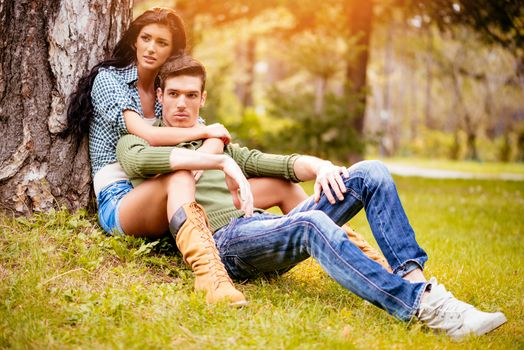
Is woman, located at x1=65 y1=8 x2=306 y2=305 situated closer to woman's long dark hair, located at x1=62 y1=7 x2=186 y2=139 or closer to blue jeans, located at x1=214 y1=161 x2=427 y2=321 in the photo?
woman's long dark hair, located at x1=62 y1=7 x2=186 y2=139

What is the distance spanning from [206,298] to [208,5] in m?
9.70

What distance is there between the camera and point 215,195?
3887 mm

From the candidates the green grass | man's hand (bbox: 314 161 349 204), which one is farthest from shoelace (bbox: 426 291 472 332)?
the green grass

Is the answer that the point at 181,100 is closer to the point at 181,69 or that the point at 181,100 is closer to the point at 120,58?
the point at 181,69

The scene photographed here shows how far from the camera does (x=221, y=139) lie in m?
4.00

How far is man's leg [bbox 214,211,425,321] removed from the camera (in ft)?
10.2

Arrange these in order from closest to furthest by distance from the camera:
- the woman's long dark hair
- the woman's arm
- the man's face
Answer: the woman's arm, the man's face, the woman's long dark hair

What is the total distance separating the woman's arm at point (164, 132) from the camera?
382 centimetres

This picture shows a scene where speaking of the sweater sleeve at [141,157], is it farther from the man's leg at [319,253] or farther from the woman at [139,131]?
the man's leg at [319,253]

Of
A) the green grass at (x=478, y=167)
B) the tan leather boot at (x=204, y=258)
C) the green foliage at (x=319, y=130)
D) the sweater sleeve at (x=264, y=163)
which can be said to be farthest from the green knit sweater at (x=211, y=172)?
the green grass at (x=478, y=167)

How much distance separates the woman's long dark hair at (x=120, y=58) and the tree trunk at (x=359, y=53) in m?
8.16

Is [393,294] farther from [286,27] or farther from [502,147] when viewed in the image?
[502,147]

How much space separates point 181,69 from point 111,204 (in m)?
1.01

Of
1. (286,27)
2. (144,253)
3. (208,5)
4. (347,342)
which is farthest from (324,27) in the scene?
(347,342)
